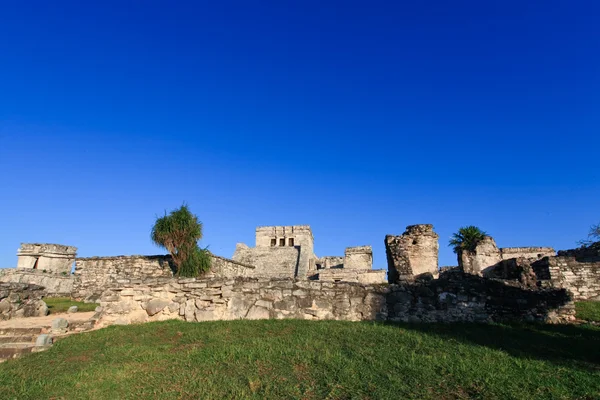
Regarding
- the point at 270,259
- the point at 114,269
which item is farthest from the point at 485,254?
the point at 270,259

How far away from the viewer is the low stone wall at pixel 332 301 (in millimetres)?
7660

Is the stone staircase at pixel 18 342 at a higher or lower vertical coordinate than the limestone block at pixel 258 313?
lower

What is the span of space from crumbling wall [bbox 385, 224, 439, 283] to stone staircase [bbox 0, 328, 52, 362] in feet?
32.0

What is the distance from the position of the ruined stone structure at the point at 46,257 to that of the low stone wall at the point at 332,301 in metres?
13.7

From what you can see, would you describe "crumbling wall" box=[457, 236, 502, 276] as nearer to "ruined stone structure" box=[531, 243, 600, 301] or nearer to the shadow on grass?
"ruined stone structure" box=[531, 243, 600, 301]

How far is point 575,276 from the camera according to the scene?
11969mm

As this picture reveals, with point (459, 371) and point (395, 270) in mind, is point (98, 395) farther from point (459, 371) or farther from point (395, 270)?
point (395, 270)

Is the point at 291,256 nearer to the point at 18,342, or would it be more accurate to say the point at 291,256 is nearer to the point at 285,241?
the point at 285,241

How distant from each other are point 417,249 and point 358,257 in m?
27.3

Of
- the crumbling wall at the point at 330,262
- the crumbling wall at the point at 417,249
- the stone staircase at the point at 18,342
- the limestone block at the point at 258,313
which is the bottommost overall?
the stone staircase at the point at 18,342

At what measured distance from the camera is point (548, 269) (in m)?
12.4

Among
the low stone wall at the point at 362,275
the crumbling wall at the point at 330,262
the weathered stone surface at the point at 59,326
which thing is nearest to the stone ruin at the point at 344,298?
the weathered stone surface at the point at 59,326

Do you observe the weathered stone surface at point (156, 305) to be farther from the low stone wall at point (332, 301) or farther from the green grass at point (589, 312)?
the green grass at point (589, 312)

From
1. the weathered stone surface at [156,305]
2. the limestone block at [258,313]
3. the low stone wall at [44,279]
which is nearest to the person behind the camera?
the limestone block at [258,313]
